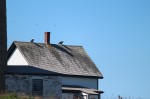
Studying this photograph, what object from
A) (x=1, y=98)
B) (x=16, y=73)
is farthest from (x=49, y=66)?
(x=1, y=98)

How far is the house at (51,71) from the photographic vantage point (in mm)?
45156

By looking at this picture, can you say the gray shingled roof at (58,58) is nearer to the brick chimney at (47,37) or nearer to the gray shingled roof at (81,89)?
the brick chimney at (47,37)

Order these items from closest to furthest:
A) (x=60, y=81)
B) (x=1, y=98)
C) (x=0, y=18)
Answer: (x=1, y=98) → (x=0, y=18) → (x=60, y=81)

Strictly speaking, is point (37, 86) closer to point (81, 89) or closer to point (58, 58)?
point (81, 89)

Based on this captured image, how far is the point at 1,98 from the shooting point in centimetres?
3194

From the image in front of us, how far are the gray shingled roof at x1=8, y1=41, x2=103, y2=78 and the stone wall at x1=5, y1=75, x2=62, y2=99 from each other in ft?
11.7

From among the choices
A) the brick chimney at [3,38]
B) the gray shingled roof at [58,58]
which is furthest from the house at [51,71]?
the brick chimney at [3,38]

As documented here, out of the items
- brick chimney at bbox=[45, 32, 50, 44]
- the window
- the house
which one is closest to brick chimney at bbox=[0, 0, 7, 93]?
the house

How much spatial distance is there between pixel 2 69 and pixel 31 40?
10.8m

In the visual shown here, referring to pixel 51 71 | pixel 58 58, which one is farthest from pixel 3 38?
pixel 58 58

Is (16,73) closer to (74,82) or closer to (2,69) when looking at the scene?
(2,69)

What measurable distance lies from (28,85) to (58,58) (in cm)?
846

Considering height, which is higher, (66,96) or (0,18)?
(0,18)

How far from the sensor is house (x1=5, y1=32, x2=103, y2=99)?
45.2m
